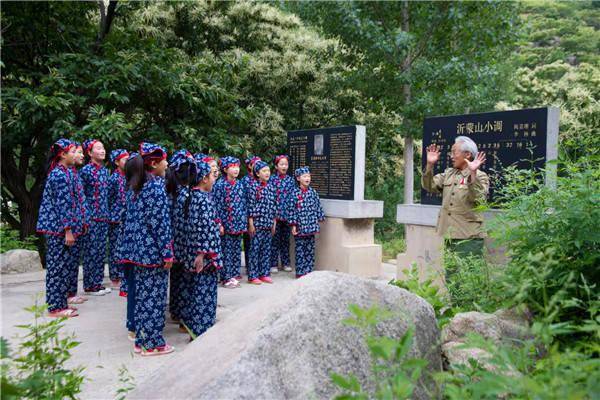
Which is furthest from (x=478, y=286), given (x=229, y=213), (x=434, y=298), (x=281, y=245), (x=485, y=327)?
(x=281, y=245)

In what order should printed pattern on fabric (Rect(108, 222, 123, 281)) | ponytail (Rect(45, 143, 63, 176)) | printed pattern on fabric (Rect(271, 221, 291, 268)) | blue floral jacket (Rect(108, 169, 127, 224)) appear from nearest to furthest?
ponytail (Rect(45, 143, 63, 176)) → blue floral jacket (Rect(108, 169, 127, 224)) → printed pattern on fabric (Rect(108, 222, 123, 281)) → printed pattern on fabric (Rect(271, 221, 291, 268))

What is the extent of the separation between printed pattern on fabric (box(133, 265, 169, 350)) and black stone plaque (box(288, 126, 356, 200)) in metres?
4.75

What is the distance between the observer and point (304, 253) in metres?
8.55

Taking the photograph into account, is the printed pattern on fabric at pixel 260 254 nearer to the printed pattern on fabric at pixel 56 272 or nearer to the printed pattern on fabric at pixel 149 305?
the printed pattern on fabric at pixel 56 272

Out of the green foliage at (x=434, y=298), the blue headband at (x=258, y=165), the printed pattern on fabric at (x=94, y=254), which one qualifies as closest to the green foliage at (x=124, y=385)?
the green foliage at (x=434, y=298)

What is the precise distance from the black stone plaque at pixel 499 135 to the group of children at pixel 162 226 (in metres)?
2.39

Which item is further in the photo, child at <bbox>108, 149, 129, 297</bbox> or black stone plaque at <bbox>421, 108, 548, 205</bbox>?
child at <bbox>108, 149, 129, 297</bbox>

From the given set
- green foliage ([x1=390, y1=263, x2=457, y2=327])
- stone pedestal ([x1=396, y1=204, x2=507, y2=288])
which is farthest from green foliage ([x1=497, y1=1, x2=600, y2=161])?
green foliage ([x1=390, y1=263, x2=457, y2=327])

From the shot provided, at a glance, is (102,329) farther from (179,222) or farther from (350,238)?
(350,238)

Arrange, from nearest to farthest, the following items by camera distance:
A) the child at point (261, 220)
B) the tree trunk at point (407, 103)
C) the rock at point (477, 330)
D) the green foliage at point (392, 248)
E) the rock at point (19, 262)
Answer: the rock at point (477, 330)
the child at point (261, 220)
the rock at point (19, 262)
the green foliage at point (392, 248)
the tree trunk at point (407, 103)

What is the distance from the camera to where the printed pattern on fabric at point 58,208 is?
5555mm

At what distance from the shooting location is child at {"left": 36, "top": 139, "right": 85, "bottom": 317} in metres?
5.57

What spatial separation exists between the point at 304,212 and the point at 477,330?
6.01m

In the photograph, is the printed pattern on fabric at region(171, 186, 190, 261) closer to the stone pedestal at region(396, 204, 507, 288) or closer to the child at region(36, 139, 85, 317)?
the child at region(36, 139, 85, 317)
